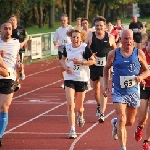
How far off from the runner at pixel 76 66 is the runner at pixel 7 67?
3.83 ft

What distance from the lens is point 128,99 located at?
10883 millimetres

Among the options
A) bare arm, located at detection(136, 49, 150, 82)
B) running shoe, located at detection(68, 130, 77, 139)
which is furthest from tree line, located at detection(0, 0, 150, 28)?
bare arm, located at detection(136, 49, 150, 82)

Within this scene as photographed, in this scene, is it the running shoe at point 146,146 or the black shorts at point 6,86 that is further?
the black shorts at point 6,86

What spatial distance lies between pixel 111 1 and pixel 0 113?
73.9 metres

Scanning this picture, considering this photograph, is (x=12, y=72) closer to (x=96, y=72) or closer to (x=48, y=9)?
(x=96, y=72)

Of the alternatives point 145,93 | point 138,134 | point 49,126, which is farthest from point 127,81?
point 49,126

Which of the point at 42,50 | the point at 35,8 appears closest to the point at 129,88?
the point at 42,50

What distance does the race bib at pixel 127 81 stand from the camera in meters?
10.8

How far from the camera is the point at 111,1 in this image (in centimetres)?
8519

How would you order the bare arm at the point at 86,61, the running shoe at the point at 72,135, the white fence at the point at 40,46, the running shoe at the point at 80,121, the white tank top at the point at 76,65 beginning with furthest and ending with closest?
the white fence at the point at 40,46
the running shoe at the point at 80,121
the white tank top at the point at 76,65
the bare arm at the point at 86,61
the running shoe at the point at 72,135

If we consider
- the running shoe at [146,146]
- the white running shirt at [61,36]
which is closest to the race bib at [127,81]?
the running shoe at [146,146]

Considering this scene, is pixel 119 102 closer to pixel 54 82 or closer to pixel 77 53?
pixel 77 53

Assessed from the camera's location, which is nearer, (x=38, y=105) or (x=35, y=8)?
(x=38, y=105)

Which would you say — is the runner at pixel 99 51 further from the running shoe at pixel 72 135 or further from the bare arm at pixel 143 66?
the bare arm at pixel 143 66
